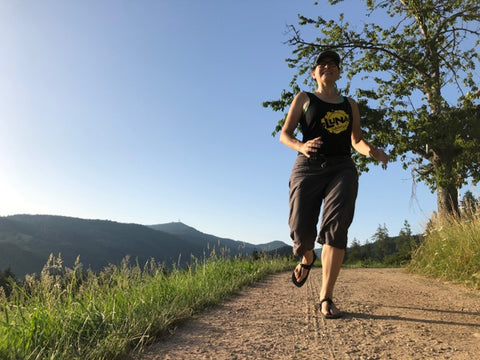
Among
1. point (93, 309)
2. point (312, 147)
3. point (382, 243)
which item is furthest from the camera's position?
point (382, 243)

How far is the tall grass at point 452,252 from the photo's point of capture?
5.46 m

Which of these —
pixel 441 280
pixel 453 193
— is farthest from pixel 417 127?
pixel 441 280

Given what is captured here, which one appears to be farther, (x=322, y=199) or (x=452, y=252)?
(x=452, y=252)

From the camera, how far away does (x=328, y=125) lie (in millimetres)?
3256

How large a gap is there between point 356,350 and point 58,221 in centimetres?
20545

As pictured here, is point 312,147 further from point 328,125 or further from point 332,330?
point 332,330

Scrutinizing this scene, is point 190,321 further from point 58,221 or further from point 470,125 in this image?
point 58,221

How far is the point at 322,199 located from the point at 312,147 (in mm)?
603

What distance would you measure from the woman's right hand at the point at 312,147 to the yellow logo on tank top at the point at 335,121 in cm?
34

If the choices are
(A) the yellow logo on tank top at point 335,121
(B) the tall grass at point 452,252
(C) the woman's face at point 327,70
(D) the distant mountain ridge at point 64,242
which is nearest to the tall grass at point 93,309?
(A) the yellow logo on tank top at point 335,121

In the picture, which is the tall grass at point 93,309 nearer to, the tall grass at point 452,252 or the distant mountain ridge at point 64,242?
the tall grass at point 452,252

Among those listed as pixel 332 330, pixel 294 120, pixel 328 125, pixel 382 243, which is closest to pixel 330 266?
pixel 332 330

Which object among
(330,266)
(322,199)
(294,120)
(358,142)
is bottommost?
(330,266)

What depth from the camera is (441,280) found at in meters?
5.99
